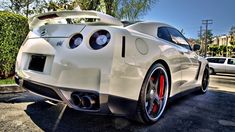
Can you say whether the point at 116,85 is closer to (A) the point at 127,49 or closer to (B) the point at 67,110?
(A) the point at 127,49

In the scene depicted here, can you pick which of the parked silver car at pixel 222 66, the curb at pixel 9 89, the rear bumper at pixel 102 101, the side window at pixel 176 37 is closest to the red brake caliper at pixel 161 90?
the rear bumper at pixel 102 101

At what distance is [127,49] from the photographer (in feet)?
7.75

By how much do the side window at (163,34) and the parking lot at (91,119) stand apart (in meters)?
1.06

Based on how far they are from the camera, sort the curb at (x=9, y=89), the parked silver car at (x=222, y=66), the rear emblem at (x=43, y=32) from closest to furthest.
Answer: the rear emblem at (x=43, y=32)
the curb at (x=9, y=89)
the parked silver car at (x=222, y=66)

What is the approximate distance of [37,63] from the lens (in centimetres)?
267

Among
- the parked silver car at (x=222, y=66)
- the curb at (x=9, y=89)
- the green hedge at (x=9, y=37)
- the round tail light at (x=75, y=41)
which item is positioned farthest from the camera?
the parked silver car at (x=222, y=66)

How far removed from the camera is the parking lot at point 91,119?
8.67 feet

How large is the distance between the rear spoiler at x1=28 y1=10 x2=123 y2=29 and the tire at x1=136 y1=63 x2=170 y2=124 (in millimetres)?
696

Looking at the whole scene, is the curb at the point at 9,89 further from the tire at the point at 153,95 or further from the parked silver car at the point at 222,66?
the parked silver car at the point at 222,66

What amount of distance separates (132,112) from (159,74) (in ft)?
2.47

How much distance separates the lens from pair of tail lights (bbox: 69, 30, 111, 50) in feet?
7.68

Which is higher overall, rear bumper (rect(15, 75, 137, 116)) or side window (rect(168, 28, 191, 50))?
side window (rect(168, 28, 191, 50))

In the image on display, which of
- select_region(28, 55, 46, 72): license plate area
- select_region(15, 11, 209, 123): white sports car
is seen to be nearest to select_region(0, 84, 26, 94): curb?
select_region(15, 11, 209, 123): white sports car

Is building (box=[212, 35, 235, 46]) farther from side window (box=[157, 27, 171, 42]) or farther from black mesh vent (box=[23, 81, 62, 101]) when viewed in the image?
black mesh vent (box=[23, 81, 62, 101])
